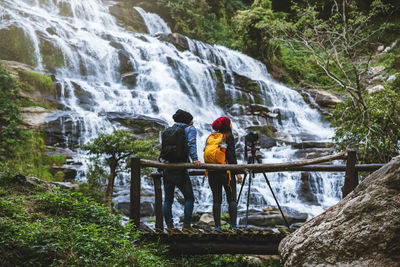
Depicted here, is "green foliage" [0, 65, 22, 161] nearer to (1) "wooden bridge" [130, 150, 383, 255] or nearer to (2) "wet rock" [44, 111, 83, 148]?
(2) "wet rock" [44, 111, 83, 148]

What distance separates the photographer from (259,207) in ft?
32.7

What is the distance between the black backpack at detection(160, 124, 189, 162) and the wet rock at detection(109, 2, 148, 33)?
2206cm

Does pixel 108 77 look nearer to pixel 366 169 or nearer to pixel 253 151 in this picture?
pixel 253 151

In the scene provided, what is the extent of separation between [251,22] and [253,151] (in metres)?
21.2

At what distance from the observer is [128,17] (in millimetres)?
25422

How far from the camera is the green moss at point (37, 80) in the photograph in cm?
1345

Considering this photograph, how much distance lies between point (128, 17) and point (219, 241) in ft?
79.9

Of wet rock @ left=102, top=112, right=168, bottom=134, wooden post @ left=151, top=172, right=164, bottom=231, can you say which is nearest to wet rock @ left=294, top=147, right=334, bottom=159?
wet rock @ left=102, top=112, right=168, bottom=134

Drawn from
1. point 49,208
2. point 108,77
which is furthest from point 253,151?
point 108,77

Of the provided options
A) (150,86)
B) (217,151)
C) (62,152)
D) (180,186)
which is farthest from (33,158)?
(150,86)

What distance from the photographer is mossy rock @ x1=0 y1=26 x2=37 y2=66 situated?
1547 centimetres

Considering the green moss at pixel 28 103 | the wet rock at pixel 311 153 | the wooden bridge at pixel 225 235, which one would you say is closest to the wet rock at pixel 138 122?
the green moss at pixel 28 103

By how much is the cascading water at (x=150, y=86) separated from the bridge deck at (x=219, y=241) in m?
6.17

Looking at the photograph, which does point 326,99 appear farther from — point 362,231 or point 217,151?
point 362,231
